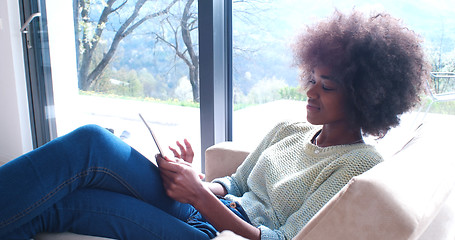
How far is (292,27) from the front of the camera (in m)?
1.87

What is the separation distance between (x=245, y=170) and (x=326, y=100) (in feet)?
1.39

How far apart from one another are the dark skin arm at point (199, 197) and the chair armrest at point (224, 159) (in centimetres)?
50

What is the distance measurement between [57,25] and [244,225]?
2424 millimetres

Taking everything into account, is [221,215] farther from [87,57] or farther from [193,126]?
[87,57]

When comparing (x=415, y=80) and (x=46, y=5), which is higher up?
(x=46, y=5)

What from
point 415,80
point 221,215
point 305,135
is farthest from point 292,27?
point 221,215

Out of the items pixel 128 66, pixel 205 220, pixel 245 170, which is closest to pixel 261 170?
pixel 245 170

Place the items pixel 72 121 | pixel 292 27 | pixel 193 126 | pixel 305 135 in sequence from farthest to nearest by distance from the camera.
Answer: pixel 72 121
pixel 193 126
pixel 292 27
pixel 305 135

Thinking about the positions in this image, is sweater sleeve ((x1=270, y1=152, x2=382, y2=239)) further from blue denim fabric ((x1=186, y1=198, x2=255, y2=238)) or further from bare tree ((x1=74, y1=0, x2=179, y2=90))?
bare tree ((x1=74, y1=0, x2=179, y2=90))

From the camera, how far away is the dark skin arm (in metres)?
1.06

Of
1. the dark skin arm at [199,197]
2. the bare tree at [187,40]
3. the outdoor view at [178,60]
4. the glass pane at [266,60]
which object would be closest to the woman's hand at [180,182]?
the dark skin arm at [199,197]

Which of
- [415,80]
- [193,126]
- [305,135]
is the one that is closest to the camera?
[415,80]

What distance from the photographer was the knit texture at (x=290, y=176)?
106cm

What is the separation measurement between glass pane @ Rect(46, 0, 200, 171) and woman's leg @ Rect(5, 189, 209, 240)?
89 centimetres
